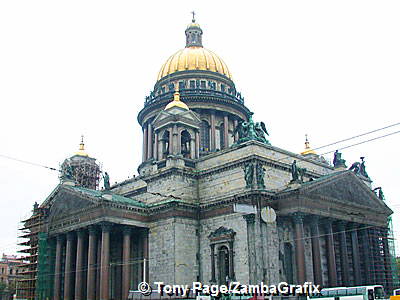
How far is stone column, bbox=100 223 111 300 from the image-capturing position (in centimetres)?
4178

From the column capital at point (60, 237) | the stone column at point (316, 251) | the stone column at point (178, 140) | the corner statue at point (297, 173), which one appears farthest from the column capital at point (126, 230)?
the stone column at point (316, 251)

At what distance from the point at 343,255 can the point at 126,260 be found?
61.0 feet

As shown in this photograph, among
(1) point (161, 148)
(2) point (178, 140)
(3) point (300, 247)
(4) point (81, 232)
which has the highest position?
(2) point (178, 140)

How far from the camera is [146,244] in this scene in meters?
45.8

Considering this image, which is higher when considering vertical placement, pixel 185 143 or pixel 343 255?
pixel 185 143

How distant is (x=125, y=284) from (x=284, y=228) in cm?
1421

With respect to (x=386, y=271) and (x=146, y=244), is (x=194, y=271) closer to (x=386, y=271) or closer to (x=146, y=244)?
(x=146, y=244)

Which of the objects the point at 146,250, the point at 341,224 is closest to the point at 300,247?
the point at 341,224

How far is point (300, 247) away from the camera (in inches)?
1548

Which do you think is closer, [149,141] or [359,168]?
[359,168]

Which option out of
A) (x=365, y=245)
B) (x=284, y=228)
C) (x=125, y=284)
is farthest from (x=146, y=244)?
(x=365, y=245)

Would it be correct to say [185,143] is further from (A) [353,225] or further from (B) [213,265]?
(A) [353,225]

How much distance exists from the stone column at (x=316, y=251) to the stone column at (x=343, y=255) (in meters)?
3.88

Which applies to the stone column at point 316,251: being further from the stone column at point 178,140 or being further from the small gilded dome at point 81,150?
the small gilded dome at point 81,150
